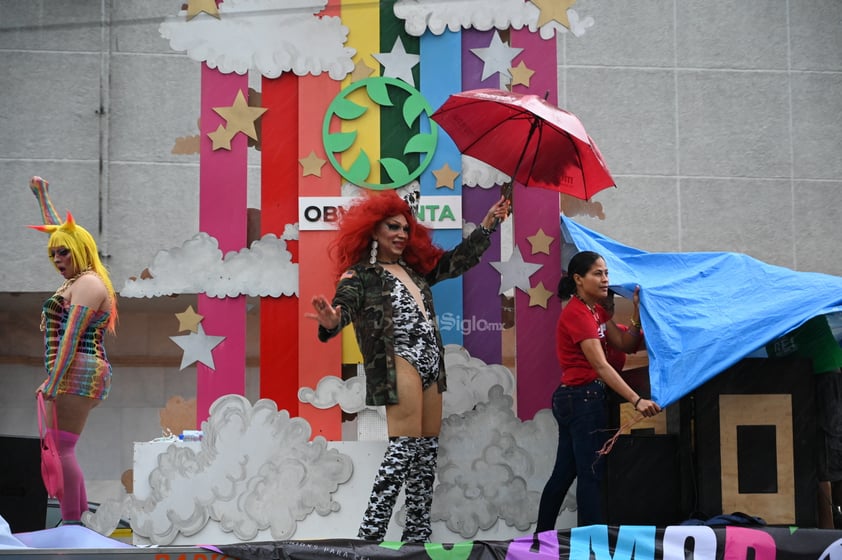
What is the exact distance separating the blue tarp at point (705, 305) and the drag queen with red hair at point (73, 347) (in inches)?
99.8

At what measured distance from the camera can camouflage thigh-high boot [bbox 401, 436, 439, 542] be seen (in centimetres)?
507

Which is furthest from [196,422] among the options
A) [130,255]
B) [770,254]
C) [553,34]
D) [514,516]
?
[770,254]

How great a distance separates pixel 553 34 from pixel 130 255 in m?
5.32

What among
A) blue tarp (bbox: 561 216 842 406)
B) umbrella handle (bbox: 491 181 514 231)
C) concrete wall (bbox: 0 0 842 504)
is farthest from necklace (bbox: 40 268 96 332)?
concrete wall (bbox: 0 0 842 504)

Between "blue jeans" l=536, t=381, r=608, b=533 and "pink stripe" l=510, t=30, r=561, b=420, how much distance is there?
557 millimetres

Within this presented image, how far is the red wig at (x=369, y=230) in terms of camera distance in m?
5.30

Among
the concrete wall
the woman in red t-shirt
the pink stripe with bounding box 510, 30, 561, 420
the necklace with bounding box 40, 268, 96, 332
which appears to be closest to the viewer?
the woman in red t-shirt

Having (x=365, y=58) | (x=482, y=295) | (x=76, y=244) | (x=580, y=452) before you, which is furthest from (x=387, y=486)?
(x=365, y=58)

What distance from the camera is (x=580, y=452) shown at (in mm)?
5219

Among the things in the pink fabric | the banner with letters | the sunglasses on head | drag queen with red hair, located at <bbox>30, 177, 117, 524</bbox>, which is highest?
the sunglasses on head

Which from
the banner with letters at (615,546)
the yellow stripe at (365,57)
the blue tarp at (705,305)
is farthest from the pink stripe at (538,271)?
the banner with letters at (615,546)

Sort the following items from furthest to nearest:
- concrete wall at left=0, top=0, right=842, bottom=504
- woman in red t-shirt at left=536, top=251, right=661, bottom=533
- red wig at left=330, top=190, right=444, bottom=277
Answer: concrete wall at left=0, top=0, right=842, bottom=504, red wig at left=330, top=190, right=444, bottom=277, woman in red t-shirt at left=536, top=251, right=661, bottom=533

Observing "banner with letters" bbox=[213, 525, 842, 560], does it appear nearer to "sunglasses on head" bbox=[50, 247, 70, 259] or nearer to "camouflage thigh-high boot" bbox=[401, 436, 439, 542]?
"camouflage thigh-high boot" bbox=[401, 436, 439, 542]

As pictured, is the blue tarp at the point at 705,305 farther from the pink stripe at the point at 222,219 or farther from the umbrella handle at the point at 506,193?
the pink stripe at the point at 222,219
